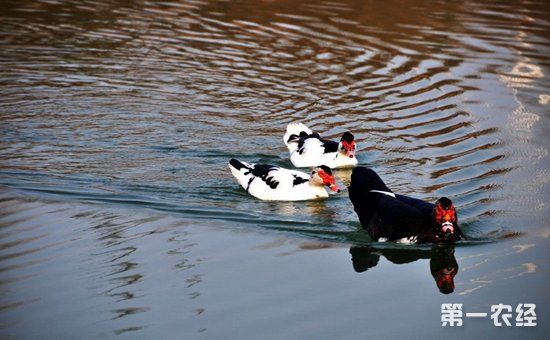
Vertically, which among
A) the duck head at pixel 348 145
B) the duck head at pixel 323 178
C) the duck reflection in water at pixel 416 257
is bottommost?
the duck reflection in water at pixel 416 257

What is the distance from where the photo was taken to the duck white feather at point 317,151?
13.1 meters

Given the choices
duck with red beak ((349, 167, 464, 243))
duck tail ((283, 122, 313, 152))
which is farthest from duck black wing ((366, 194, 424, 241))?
duck tail ((283, 122, 313, 152))

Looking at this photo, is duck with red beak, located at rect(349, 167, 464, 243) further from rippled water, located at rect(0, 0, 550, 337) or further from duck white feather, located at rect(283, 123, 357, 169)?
duck white feather, located at rect(283, 123, 357, 169)

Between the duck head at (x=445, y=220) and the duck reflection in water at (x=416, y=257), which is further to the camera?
the duck head at (x=445, y=220)

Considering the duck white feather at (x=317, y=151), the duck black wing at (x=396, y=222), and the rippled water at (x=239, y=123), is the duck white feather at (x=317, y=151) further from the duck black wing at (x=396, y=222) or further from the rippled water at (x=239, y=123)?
the duck black wing at (x=396, y=222)

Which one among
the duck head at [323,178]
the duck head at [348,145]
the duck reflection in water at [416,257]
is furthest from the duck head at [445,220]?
the duck head at [348,145]

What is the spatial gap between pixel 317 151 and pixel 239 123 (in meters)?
1.96

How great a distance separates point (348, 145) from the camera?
12.9 m

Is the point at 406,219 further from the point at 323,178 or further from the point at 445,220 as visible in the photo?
the point at 323,178

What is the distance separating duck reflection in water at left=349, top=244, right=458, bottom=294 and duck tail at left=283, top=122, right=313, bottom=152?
12.5ft

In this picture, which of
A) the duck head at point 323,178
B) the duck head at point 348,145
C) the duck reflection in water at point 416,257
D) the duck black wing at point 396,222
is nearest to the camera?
the duck reflection in water at point 416,257

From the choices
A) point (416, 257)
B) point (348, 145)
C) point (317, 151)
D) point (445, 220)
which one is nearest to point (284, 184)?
point (348, 145)

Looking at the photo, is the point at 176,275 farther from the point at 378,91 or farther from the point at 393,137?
the point at 378,91

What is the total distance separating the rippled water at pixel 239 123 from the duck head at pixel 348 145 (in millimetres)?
494
